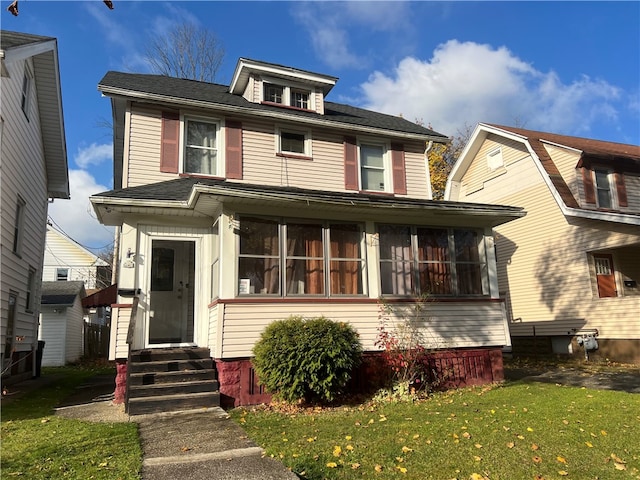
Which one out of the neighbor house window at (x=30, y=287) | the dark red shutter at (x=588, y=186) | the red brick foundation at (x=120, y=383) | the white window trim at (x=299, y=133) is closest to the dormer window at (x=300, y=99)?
the white window trim at (x=299, y=133)

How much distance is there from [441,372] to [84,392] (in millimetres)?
7221

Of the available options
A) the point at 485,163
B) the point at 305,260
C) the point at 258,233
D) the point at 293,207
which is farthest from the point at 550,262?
the point at 258,233

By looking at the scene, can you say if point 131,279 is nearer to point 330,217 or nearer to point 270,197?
point 270,197

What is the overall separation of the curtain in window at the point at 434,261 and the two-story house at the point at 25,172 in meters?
7.50

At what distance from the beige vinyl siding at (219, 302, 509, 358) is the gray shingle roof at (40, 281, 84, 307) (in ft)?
44.8

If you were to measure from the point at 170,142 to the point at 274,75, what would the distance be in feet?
11.4

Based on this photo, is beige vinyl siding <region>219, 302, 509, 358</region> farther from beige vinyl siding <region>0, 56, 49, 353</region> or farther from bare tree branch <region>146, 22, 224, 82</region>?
bare tree branch <region>146, 22, 224, 82</region>

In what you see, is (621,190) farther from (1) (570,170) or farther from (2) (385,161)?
(2) (385,161)

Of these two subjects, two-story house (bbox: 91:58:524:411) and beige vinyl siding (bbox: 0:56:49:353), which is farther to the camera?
beige vinyl siding (bbox: 0:56:49:353)

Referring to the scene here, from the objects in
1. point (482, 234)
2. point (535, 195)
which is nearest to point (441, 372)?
point (482, 234)

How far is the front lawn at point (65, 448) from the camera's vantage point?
4062 millimetres

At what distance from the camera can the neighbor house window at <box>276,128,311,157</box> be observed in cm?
1154

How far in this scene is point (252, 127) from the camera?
11180mm

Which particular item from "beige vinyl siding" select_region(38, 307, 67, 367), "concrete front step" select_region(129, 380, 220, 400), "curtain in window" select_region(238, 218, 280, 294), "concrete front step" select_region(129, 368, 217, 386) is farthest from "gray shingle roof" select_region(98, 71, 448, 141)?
"beige vinyl siding" select_region(38, 307, 67, 367)
